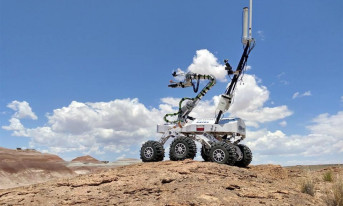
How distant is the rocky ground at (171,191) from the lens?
9.19 m

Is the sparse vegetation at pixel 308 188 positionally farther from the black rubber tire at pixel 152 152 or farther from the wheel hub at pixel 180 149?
the black rubber tire at pixel 152 152

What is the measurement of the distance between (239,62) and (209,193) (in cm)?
942

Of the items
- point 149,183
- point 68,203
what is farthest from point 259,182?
point 68,203

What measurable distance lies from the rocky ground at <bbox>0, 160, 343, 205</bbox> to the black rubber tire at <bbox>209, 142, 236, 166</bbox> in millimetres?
1975

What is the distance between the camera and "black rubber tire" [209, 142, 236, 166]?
47.5 feet

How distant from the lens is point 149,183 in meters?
10.4

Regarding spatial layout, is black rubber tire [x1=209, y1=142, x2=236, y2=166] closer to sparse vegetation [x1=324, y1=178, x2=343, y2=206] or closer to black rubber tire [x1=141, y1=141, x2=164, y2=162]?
black rubber tire [x1=141, y1=141, x2=164, y2=162]

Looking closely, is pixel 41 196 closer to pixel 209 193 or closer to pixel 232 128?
pixel 209 193

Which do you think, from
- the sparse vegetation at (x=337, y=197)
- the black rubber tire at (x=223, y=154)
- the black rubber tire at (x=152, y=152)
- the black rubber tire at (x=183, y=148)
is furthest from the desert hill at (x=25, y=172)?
the sparse vegetation at (x=337, y=197)

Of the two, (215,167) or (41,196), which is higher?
Answer: (215,167)

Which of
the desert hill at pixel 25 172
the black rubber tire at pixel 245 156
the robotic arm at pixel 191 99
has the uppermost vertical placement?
the robotic arm at pixel 191 99

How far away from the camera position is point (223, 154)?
47.9 feet

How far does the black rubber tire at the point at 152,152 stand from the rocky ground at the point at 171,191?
3812 mm

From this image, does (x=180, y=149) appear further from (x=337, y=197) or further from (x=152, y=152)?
(x=337, y=197)
